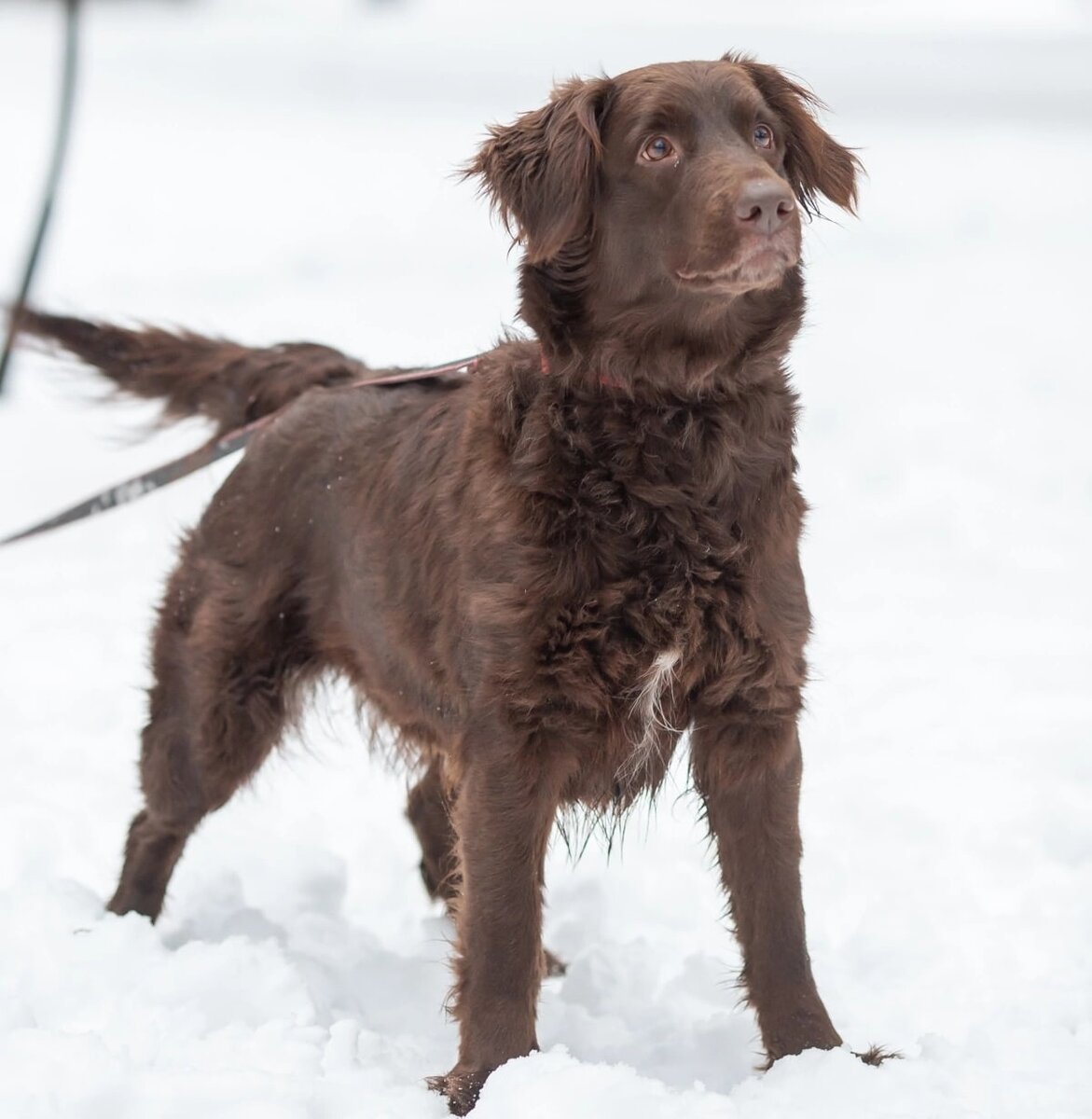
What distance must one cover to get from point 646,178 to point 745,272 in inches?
13.0

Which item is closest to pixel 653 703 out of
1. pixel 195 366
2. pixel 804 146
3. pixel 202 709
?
pixel 804 146

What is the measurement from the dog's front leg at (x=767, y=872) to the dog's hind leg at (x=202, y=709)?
116 cm

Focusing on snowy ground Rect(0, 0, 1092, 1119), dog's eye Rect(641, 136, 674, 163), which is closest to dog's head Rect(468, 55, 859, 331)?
dog's eye Rect(641, 136, 674, 163)

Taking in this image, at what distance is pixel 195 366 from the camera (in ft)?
14.0

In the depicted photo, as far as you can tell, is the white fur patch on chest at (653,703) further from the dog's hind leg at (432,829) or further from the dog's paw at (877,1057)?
the dog's hind leg at (432,829)

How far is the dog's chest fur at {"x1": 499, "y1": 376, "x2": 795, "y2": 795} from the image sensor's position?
9.48 feet

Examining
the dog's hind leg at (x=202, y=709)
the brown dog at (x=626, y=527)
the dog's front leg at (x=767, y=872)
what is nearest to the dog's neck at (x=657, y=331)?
the brown dog at (x=626, y=527)

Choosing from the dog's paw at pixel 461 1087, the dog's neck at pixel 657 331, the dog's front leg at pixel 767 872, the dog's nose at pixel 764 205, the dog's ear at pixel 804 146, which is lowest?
the dog's paw at pixel 461 1087

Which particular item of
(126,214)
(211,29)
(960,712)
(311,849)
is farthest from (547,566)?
(211,29)

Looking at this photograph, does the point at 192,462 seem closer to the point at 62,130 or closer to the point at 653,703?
the point at 653,703

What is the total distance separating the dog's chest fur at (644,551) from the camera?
9.48 ft

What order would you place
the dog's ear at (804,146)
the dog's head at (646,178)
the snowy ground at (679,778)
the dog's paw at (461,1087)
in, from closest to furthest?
the dog's head at (646,178) < the dog's paw at (461,1087) < the snowy ground at (679,778) < the dog's ear at (804,146)

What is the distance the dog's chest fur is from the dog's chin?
247 mm

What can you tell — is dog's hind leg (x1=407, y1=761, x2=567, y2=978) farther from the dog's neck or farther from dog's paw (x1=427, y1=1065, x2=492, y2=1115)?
the dog's neck
